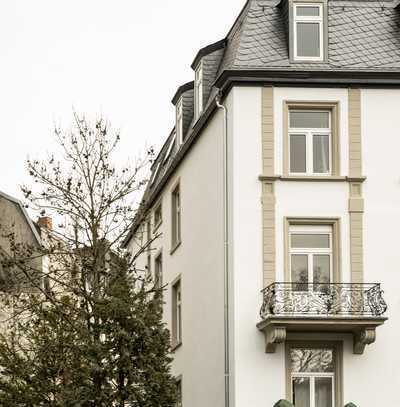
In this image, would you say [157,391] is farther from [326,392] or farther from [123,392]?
[326,392]

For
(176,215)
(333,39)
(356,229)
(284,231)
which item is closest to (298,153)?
(284,231)

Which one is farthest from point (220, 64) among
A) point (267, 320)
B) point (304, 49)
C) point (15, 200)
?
point (15, 200)

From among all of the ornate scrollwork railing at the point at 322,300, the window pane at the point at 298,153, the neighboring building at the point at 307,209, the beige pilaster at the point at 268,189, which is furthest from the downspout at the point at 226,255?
the window pane at the point at 298,153

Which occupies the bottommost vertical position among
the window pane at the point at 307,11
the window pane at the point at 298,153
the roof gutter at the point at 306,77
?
the window pane at the point at 298,153

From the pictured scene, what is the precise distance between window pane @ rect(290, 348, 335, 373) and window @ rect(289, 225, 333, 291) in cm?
170

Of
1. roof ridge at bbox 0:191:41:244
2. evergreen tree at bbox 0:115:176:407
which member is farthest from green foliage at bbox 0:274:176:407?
roof ridge at bbox 0:191:41:244

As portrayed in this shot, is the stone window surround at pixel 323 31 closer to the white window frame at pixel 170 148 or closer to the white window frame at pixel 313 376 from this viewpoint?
the white window frame at pixel 313 376

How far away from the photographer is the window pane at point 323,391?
104 feet

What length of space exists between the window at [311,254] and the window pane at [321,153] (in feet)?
4.75

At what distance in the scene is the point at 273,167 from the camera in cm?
3228

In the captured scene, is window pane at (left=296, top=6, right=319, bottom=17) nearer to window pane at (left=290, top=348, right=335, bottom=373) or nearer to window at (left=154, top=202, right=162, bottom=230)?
window pane at (left=290, top=348, right=335, bottom=373)

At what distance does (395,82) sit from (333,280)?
5.20 metres

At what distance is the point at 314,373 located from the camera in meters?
31.8

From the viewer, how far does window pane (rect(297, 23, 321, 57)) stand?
109 ft
